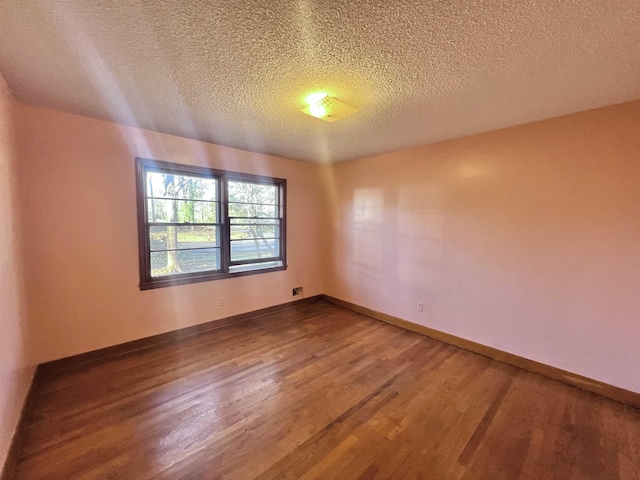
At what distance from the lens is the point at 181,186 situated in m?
3.15

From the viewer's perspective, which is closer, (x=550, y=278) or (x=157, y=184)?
(x=550, y=278)

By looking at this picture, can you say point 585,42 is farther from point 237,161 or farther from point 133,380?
point 133,380

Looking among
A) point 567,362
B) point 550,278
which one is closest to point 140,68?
point 550,278

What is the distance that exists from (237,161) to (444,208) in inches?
108

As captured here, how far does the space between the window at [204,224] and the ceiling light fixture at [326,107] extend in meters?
1.76

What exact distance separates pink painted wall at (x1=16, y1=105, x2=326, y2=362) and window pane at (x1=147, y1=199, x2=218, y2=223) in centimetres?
23

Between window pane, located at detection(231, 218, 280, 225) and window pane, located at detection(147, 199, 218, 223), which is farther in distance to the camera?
window pane, located at detection(231, 218, 280, 225)

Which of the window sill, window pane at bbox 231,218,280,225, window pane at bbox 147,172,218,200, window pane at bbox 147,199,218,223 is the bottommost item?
the window sill

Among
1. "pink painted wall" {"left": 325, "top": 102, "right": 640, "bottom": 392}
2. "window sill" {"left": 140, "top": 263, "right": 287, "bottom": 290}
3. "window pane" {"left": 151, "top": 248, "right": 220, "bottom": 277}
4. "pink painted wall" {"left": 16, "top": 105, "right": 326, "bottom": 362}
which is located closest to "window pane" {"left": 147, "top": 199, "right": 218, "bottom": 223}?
"pink painted wall" {"left": 16, "top": 105, "right": 326, "bottom": 362}

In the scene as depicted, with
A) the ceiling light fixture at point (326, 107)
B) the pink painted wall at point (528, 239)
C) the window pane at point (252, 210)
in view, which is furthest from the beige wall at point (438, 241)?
the ceiling light fixture at point (326, 107)

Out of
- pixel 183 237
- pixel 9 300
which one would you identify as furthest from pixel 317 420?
pixel 183 237

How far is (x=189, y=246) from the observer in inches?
128

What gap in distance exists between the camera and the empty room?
4.61 ft

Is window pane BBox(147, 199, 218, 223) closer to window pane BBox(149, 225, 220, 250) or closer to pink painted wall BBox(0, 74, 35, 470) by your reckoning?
window pane BBox(149, 225, 220, 250)
